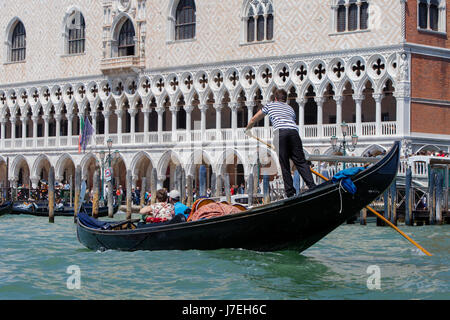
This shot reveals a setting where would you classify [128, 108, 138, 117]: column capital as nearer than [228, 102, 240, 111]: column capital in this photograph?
No

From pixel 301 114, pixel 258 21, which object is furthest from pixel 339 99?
pixel 258 21

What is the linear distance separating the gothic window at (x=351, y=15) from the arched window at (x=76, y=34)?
894cm

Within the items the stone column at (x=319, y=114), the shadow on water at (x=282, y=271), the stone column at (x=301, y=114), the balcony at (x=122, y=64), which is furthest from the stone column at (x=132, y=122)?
the shadow on water at (x=282, y=271)

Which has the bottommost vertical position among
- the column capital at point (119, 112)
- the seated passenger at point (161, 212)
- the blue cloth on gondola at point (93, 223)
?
the blue cloth on gondola at point (93, 223)

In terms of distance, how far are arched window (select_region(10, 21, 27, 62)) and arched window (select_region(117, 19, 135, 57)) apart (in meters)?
4.26

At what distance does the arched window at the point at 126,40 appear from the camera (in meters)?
24.1

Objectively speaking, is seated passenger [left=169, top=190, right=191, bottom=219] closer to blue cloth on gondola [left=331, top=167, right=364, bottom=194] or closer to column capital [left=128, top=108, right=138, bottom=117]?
blue cloth on gondola [left=331, top=167, right=364, bottom=194]

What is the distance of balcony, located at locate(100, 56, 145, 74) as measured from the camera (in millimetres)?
23453

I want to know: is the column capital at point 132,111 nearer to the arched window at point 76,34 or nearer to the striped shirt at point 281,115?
the arched window at point 76,34

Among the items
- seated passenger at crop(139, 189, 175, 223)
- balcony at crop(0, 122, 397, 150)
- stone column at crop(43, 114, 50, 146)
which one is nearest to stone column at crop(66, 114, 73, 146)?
balcony at crop(0, 122, 397, 150)

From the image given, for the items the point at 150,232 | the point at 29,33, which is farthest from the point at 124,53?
the point at 150,232

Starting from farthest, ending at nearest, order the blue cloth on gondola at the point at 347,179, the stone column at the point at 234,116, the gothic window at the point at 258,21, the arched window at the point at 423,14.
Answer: the stone column at the point at 234,116 → the gothic window at the point at 258,21 → the arched window at the point at 423,14 → the blue cloth on gondola at the point at 347,179

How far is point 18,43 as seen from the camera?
26.9 m
